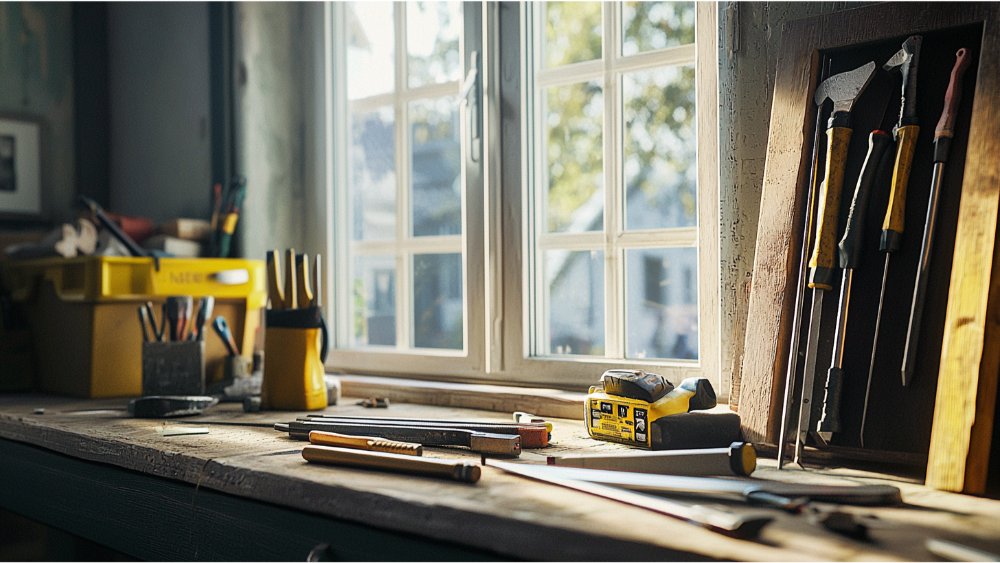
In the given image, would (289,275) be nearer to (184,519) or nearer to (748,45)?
(184,519)

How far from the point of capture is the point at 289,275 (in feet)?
5.04

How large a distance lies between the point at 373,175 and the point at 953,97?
145 cm

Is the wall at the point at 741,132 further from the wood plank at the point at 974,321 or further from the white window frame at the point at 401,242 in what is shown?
the white window frame at the point at 401,242

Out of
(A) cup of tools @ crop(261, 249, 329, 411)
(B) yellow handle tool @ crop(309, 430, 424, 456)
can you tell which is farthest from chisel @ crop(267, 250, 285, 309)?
(B) yellow handle tool @ crop(309, 430, 424, 456)

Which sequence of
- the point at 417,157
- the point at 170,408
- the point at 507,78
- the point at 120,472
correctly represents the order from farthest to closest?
the point at 417,157, the point at 507,78, the point at 170,408, the point at 120,472

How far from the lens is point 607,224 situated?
1595 mm

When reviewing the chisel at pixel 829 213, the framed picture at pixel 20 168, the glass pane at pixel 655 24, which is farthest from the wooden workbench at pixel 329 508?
the framed picture at pixel 20 168

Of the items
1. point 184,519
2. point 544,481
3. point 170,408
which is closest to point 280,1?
point 170,408

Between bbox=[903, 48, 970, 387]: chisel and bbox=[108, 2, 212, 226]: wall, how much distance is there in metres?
1.90

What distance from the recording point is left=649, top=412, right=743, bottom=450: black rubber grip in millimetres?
1068

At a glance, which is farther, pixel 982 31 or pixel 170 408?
pixel 170 408

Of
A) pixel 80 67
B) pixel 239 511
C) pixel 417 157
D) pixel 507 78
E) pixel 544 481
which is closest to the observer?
pixel 544 481

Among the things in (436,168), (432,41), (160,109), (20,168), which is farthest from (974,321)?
(20,168)

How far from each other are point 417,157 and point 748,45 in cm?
95
